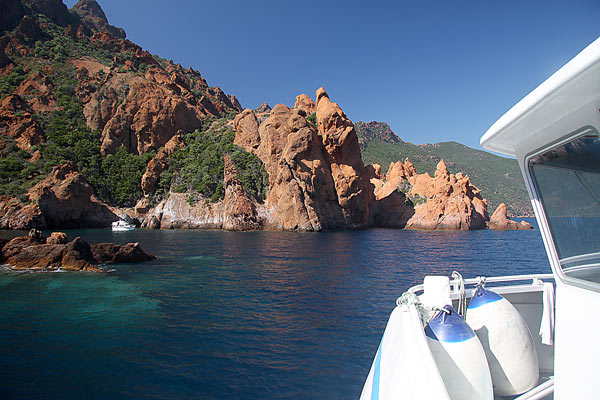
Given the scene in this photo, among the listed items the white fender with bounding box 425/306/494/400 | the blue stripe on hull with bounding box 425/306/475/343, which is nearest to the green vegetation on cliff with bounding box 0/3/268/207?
the blue stripe on hull with bounding box 425/306/475/343

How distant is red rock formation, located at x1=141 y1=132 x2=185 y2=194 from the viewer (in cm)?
5222

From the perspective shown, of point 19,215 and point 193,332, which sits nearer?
point 193,332

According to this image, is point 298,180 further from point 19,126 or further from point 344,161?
point 19,126

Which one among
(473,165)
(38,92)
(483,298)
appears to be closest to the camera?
(483,298)

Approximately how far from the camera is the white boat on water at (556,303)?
1804 millimetres

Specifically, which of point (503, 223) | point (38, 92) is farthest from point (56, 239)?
point (503, 223)

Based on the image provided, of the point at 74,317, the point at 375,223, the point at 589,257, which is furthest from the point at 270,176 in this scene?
the point at 589,257

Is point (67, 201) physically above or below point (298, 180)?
below

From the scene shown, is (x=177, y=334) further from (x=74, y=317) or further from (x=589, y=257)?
(x=589, y=257)

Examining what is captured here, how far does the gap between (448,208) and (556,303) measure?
5335 cm

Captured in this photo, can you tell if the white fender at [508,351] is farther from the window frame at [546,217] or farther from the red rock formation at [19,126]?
the red rock formation at [19,126]

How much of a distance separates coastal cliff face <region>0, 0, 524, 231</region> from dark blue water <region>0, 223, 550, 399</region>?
97.2ft

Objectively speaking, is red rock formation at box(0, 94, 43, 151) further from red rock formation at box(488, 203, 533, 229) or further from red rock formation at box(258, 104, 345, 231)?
red rock formation at box(488, 203, 533, 229)

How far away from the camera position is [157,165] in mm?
53906
